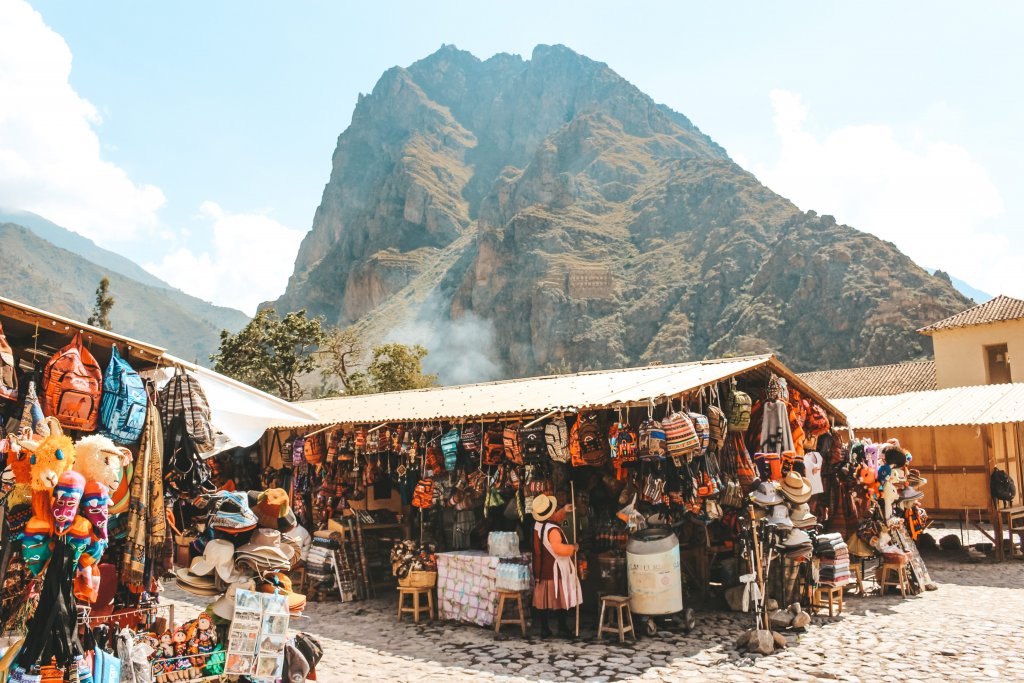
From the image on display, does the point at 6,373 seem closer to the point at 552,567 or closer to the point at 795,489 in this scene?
the point at 552,567

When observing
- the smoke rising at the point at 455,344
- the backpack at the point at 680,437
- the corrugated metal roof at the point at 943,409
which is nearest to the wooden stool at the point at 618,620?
the backpack at the point at 680,437

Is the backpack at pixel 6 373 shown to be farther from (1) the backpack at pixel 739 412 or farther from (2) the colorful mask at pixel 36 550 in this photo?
(1) the backpack at pixel 739 412

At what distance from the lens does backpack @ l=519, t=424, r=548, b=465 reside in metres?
7.92

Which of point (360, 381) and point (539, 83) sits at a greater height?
point (539, 83)

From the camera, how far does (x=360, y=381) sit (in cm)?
3625

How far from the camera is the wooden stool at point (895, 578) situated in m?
9.12

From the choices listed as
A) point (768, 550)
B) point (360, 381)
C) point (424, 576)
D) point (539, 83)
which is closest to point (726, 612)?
point (768, 550)

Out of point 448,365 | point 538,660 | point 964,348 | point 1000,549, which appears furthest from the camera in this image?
point 448,365

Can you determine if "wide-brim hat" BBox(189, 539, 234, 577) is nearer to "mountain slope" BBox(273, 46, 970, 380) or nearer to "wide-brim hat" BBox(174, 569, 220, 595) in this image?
"wide-brim hat" BBox(174, 569, 220, 595)

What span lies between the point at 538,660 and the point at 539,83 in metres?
134

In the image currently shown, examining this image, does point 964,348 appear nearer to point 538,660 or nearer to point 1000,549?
point 1000,549

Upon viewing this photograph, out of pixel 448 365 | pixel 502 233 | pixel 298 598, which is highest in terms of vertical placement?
pixel 502 233

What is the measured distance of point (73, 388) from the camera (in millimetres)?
4496

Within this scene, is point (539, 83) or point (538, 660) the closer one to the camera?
point (538, 660)
